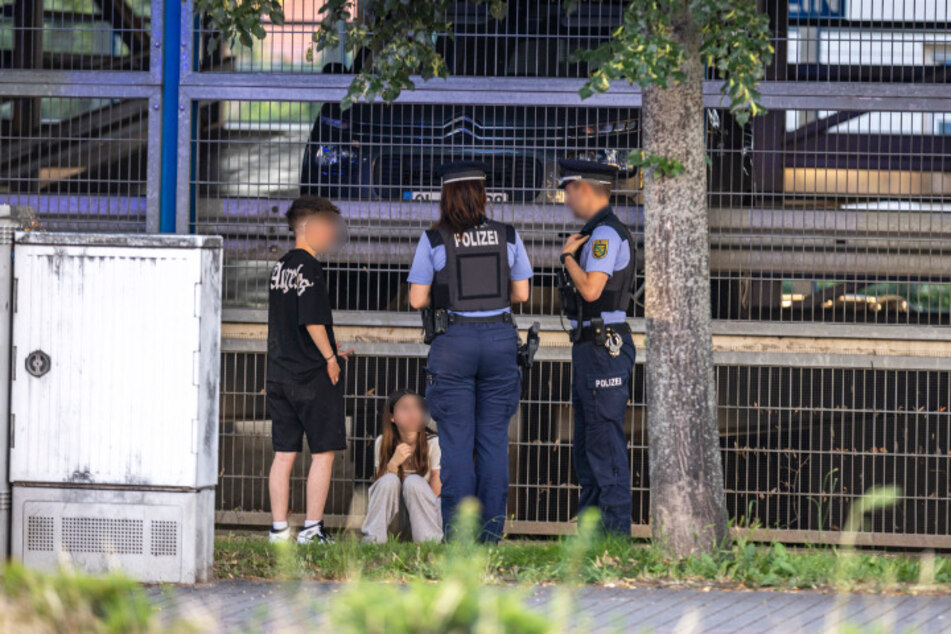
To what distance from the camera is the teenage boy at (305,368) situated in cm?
707

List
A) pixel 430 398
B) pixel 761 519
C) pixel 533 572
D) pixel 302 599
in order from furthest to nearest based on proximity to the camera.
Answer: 1. pixel 761 519
2. pixel 430 398
3. pixel 533 572
4. pixel 302 599

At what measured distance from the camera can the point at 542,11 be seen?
8242 mm

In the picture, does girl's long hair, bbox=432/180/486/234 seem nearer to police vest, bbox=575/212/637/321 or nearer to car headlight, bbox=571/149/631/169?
police vest, bbox=575/212/637/321

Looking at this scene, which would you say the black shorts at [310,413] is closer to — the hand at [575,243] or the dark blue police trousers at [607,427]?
the dark blue police trousers at [607,427]

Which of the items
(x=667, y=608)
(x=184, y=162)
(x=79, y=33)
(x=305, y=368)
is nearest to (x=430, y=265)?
(x=305, y=368)

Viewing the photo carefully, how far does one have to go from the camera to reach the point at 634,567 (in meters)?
5.74

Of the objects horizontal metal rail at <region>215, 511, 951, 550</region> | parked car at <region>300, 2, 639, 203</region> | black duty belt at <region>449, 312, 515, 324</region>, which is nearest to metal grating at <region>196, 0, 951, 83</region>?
parked car at <region>300, 2, 639, 203</region>

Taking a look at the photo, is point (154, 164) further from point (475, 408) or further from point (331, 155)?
point (475, 408)

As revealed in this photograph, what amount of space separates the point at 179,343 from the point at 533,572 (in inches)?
71.1

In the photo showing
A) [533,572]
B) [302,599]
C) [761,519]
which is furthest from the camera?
[761,519]

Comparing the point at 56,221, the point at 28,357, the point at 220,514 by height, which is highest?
the point at 56,221

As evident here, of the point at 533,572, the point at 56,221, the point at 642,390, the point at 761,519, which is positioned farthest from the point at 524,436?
the point at 56,221

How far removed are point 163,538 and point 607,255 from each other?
260cm

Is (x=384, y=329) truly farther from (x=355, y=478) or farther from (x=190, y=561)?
(x=190, y=561)
